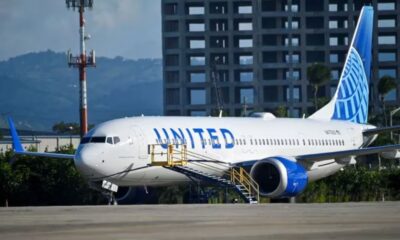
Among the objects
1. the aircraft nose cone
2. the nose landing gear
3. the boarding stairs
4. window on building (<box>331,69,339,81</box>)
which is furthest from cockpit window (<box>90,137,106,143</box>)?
window on building (<box>331,69,339,81</box>)

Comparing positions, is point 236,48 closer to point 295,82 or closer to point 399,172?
point 295,82

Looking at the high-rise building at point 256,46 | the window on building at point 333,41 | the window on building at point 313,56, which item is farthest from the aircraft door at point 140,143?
the window on building at point 333,41

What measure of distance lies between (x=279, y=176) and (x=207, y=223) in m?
22.1

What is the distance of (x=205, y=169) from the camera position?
4897cm

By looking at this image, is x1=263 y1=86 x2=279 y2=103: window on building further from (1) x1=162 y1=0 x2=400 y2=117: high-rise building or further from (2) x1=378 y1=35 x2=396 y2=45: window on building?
(2) x1=378 y1=35 x2=396 y2=45: window on building

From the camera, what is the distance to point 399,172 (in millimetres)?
58656

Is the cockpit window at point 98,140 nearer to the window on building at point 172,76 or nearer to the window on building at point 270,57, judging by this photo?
the window on building at point 172,76

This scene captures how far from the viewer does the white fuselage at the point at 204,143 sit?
45.4 m

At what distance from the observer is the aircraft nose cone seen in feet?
146

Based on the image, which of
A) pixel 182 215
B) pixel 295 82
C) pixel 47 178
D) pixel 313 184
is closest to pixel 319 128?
pixel 313 184

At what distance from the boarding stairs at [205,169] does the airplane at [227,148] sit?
0.06 metres

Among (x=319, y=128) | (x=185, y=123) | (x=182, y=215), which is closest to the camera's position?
(x=182, y=215)

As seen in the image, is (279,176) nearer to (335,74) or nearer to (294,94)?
(294,94)

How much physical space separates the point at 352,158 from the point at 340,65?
110 m
